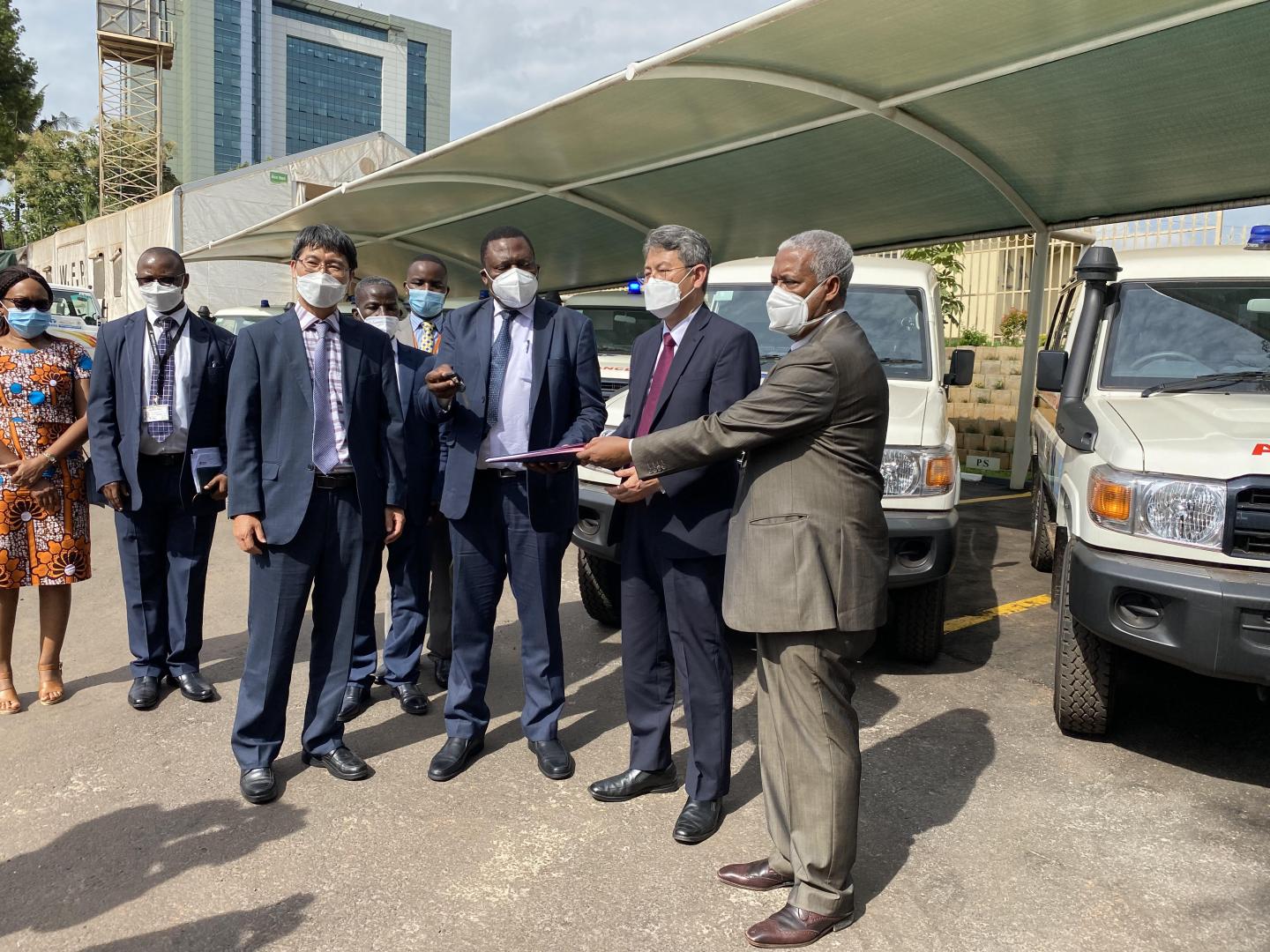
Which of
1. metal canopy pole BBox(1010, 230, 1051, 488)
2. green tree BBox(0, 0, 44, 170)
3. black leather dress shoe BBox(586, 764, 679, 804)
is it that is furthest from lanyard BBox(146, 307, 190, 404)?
green tree BBox(0, 0, 44, 170)

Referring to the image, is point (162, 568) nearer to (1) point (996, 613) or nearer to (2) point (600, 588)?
(2) point (600, 588)

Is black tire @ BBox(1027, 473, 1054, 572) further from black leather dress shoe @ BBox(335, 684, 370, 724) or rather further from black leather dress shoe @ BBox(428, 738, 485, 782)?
black leather dress shoe @ BBox(335, 684, 370, 724)

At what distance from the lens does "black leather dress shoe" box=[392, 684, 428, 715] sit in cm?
479

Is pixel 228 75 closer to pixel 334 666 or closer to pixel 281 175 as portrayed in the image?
pixel 281 175

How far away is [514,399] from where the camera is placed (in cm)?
416

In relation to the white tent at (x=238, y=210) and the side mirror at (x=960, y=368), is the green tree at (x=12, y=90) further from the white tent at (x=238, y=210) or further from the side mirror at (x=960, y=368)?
the side mirror at (x=960, y=368)

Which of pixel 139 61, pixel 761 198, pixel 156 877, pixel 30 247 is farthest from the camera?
pixel 139 61

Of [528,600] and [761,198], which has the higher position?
[761,198]

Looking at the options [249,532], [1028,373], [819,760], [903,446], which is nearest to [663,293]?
[819,760]

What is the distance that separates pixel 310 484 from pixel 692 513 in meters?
1.50

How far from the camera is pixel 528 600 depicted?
13.8 feet

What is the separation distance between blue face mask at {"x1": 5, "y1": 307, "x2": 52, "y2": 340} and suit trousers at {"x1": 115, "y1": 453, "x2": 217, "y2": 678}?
0.80 metres

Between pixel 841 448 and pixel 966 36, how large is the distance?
5165mm

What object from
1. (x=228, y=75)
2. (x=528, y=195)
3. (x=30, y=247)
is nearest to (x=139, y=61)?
(x=30, y=247)
